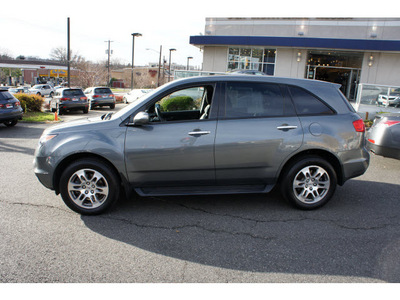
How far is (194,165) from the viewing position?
4418 millimetres

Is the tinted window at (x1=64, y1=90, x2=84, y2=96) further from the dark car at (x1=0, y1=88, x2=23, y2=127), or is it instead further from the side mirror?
the side mirror

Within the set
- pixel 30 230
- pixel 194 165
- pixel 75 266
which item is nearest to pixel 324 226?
pixel 194 165

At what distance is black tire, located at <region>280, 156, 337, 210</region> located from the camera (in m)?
4.57

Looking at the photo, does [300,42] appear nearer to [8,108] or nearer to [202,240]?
[8,108]

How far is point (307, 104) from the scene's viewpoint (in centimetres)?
466

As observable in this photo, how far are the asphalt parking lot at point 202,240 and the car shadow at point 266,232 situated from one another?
0.04ft

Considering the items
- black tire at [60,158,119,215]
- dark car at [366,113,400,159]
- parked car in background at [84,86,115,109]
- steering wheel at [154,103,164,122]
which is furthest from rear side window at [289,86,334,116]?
parked car in background at [84,86,115,109]

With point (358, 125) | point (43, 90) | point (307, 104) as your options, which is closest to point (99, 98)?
point (307, 104)

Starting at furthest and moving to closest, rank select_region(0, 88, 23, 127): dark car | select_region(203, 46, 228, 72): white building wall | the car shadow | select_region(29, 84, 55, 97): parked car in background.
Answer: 1. select_region(29, 84, 55, 97): parked car in background
2. select_region(203, 46, 228, 72): white building wall
3. select_region(0, 88, 23, 127): dark car
4. the car shadow

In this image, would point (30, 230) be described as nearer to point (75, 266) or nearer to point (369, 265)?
point (75, 266)

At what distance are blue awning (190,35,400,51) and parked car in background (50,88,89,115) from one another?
1023 centimetres

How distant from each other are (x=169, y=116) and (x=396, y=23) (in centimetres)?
2423

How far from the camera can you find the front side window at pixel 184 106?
15.8 ft

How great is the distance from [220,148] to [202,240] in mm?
1204
